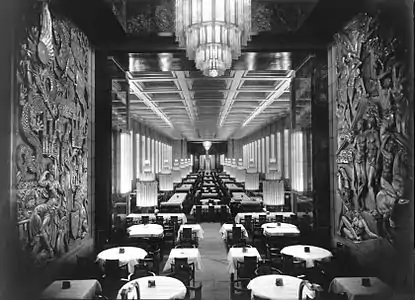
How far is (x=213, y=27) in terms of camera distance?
393cm

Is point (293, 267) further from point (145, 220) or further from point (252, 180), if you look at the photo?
point (252, 180)

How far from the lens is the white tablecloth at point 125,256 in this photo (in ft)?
22.7

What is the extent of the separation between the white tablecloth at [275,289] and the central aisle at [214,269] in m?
1.55

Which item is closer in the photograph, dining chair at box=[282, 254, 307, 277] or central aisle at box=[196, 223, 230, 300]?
dining chair at box=[282, 254, 307, 277]

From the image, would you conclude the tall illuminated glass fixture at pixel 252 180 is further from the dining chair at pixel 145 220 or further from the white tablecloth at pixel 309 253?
the white tablecloth at pixel 309 253

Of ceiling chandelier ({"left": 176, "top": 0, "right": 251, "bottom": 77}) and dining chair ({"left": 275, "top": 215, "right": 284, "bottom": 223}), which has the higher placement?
ceiling chandelier ({"left": 176, "top": 0, "right": 251, "bottom": 77})

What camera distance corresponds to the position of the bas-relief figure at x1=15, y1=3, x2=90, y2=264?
13.5ft

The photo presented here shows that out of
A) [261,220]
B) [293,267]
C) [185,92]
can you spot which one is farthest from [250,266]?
[185,92]

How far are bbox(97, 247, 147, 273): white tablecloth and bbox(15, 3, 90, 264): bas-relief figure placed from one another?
2.64ft

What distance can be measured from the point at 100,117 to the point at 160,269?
3.76 m

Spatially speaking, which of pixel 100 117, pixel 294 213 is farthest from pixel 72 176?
pixel 294 213

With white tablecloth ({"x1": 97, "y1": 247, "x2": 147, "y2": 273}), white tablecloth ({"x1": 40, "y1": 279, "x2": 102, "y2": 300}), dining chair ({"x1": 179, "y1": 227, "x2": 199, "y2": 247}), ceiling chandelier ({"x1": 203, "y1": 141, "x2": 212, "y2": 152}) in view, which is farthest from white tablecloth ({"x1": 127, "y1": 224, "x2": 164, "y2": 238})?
ceiling chandelier ({"x1": 203, "y1": 141, "x2": 212, "y2": 152})

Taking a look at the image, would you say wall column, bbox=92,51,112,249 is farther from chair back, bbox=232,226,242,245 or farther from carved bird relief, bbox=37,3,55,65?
chair back, bbox=232,226,242,245

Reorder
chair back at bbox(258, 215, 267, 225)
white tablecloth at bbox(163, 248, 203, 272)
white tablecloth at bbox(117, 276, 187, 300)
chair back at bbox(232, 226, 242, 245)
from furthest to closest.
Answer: chair back at bbox(258, 215, 267, 225)
chair back at bbox(232, 226, 242, 245)
white tablecloth at bbox(163, 248, 203, 272)
white tablecloth at bbox(117, 276, 187, 300)
